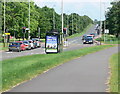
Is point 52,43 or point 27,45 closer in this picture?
point 52,43

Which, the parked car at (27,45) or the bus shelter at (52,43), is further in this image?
the parked car at (27,45)

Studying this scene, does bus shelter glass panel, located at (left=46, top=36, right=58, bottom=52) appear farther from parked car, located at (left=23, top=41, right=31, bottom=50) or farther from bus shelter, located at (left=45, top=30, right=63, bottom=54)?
parked car, located at (left=23, top=41, right=31, bottom=50)

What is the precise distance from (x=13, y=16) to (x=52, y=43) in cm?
4178

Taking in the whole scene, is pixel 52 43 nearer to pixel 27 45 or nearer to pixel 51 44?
pixel 51 44

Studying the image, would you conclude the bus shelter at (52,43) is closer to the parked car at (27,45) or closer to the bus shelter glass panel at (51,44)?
the bus shelter glass panel at (51,44)

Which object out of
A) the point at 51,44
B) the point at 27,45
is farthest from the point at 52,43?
the point at 27,45

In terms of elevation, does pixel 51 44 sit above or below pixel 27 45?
above

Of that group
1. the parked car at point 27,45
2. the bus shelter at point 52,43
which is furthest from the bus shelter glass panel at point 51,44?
the parked car at point 27,45

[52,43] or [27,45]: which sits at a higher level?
[52,43]

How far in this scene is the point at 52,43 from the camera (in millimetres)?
33656

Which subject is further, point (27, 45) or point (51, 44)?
point (27, 45)

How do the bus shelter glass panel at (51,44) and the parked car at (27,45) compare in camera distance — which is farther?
the parked car at (27,45)

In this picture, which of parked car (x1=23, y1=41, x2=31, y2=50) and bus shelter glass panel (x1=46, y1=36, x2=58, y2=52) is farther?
parked car (x1=23, y1=41, x2=31, y2=50)

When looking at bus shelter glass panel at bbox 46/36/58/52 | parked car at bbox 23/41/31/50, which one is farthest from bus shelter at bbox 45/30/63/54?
parked car at bbox 23/41/31/50
